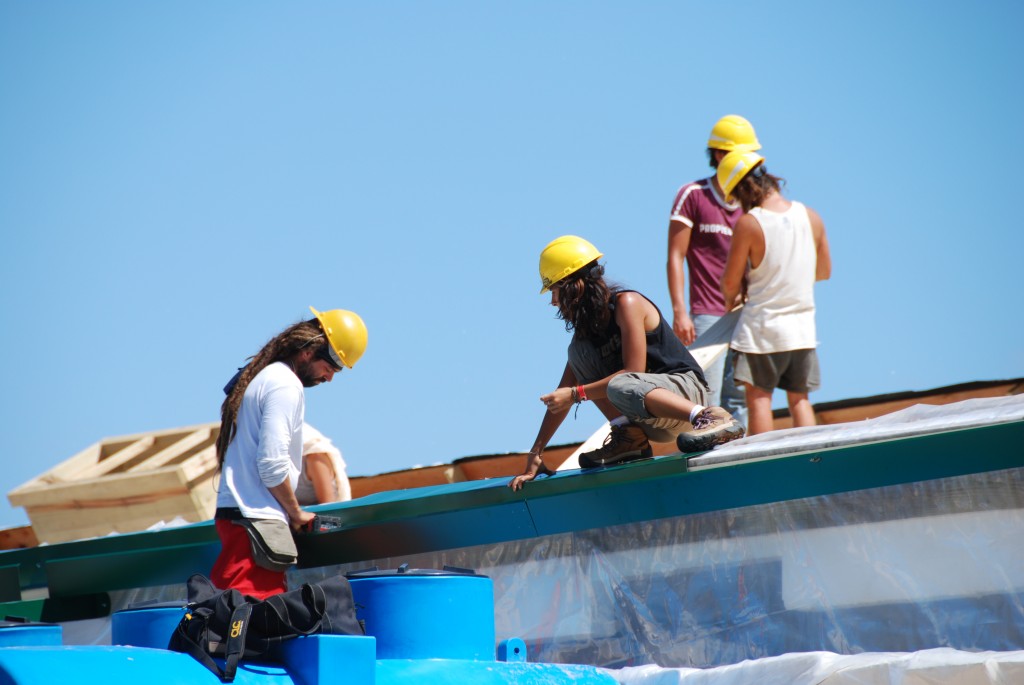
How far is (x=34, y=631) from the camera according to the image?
152 inches

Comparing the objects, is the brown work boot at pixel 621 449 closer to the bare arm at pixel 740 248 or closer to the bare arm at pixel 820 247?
the bare arm at pixel 740 248

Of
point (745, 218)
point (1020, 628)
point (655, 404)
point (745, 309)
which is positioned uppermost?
point (745, 218)

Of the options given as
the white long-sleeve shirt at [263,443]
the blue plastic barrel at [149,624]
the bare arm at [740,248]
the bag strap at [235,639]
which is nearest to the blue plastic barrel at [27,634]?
the blue plastic barrel at [149,624]

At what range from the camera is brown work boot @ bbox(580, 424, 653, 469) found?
491 centimetres

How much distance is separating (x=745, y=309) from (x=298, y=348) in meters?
2.32

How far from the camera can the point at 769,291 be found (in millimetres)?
5793

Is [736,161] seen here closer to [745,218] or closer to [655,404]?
[745,218]

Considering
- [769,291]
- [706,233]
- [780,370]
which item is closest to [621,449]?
[780,370]

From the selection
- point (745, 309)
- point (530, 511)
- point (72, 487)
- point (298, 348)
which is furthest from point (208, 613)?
point (72, 487)

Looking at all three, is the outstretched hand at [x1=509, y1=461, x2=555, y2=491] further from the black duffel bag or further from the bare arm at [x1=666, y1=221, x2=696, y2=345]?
the bare arm at [x1=666, y1=221, x2=696, y2=345]

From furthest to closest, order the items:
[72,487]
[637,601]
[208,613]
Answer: [72,487] < [637,601] < [208,613]

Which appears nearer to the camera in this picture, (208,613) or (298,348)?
(208,613)

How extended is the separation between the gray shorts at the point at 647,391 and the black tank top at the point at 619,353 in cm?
8

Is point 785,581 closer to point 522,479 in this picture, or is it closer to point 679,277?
point 522,479
